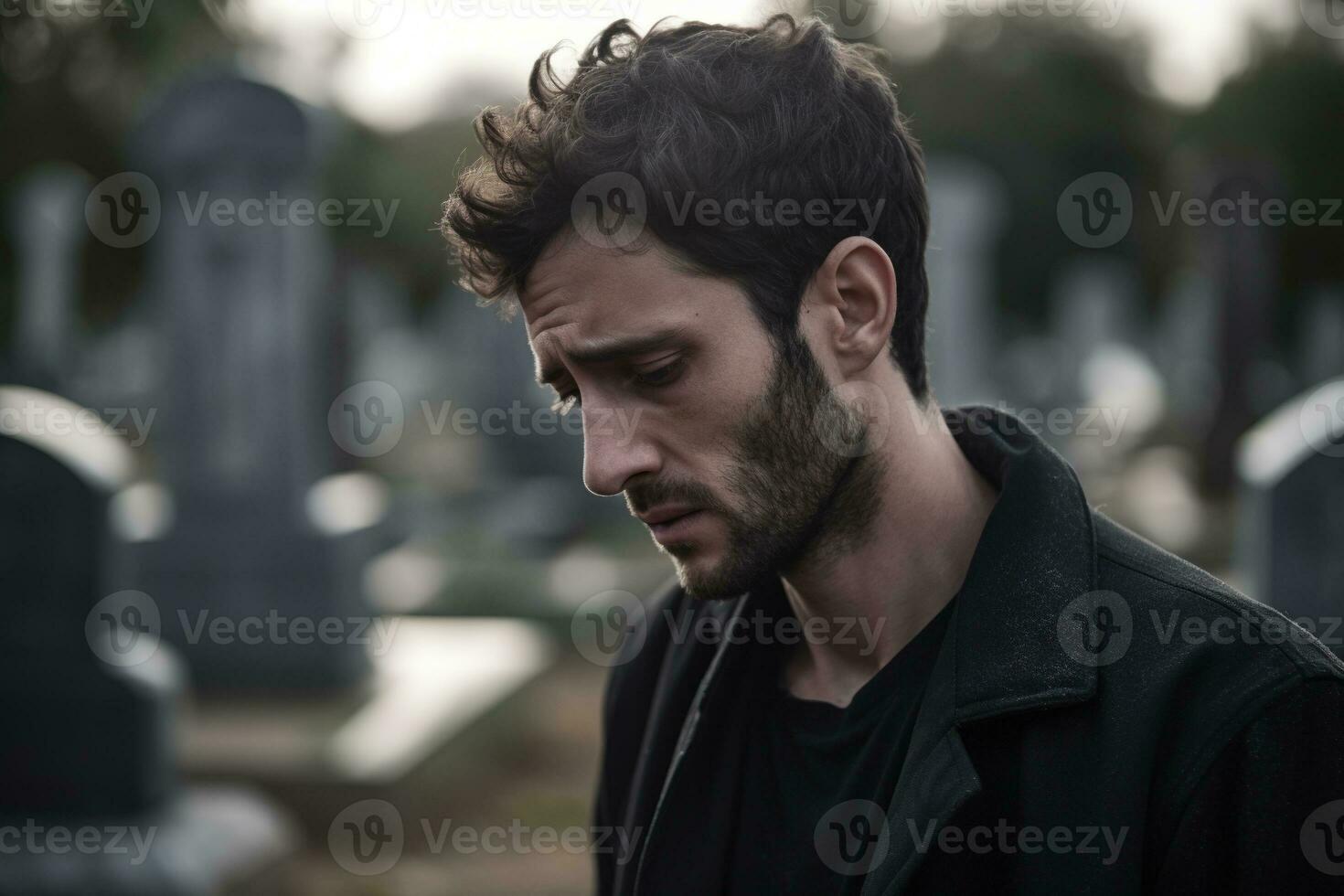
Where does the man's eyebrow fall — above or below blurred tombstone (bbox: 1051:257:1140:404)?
below

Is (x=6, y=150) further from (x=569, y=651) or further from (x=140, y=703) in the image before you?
(x=140, y=703)

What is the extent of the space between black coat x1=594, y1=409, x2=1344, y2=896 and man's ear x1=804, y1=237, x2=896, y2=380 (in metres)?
0.30

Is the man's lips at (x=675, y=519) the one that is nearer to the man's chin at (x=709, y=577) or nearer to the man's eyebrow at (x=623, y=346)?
the man's chin at (x=709, y=577)

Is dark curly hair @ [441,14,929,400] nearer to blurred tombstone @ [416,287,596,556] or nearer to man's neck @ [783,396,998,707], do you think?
man's neck @ [783,396,998,707]

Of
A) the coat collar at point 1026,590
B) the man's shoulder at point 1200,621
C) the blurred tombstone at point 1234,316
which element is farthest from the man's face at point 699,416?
the blurred tombstone at point 1234,316

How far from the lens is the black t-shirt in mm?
1884

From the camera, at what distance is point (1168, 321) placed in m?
25.0

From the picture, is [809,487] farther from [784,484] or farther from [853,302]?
[853,302]

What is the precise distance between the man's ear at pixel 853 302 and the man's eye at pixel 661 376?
9.4 inches

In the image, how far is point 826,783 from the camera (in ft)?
6.42

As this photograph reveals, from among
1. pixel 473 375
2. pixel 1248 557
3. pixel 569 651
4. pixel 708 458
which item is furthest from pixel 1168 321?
pixel 708 458

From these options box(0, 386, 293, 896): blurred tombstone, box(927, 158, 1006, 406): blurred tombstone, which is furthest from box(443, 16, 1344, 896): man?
box(927, 158, 1006, 406): blurred tombstone

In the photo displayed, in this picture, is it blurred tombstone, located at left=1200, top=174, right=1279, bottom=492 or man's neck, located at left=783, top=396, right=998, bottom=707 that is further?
blurred tombstone, located at left=1200, top=174, right=1279, bottom=492

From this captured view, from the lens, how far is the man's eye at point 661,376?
2.00m
